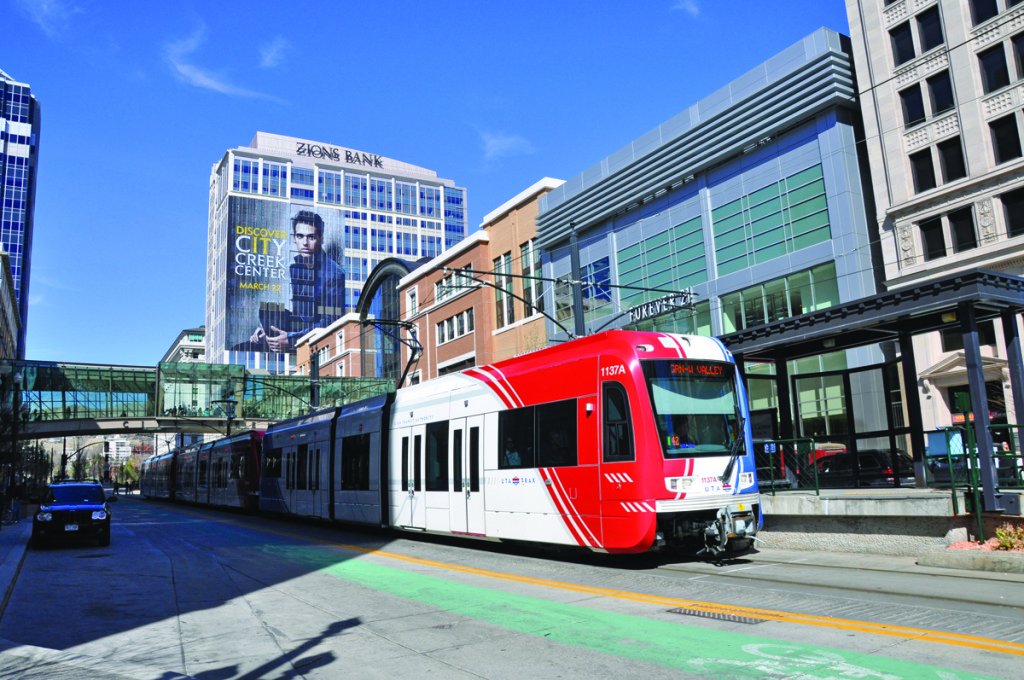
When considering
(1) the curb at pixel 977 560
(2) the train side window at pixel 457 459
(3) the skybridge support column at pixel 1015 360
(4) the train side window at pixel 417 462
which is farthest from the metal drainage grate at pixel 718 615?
(4) the train side window at pixel 417 462

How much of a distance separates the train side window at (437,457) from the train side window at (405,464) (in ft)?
3.82

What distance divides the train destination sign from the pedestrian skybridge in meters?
20.8

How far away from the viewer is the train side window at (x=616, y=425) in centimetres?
1072

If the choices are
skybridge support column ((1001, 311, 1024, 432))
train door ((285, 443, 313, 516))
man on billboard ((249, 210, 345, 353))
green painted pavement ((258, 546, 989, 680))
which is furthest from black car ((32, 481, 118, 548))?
man on billboard ((249, 210, 345, 353))

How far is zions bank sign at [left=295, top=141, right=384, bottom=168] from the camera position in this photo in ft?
493

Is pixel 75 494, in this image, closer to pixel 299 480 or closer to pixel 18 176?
pixel 299 480

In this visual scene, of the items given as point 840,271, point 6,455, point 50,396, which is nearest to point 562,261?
point 840,271

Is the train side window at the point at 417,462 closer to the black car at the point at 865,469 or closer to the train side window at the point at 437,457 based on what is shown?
the train side window at the point at 437,457

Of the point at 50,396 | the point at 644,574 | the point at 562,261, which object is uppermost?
the point at 562,261

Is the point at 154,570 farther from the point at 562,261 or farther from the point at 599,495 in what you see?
the point at 562,261

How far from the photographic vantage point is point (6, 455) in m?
29.4

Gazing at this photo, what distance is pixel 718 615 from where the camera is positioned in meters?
7.46

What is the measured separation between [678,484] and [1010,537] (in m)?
4.63

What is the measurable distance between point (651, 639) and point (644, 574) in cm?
410
